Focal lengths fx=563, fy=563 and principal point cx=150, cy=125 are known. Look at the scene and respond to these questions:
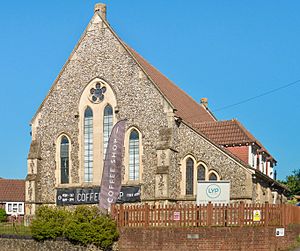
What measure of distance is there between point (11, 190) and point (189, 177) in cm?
3611

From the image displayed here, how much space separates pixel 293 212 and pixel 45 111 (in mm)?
20043

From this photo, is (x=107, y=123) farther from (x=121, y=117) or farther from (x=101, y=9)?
(x=101, y=9)

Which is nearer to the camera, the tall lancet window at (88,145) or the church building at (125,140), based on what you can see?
the church building at (125,140)

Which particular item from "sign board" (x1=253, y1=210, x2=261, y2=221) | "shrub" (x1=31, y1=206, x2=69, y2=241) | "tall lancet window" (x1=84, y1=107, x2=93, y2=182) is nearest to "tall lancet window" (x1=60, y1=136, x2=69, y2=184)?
"tall lancet window" (x1=84, y1=107, x2=93, y2=182)

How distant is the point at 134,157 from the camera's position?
3769cm

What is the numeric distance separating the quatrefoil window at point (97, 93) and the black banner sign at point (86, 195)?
20.3 feet

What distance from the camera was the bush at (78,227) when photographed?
27250 mm

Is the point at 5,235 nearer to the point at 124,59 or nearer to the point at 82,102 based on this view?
the point at 82,102

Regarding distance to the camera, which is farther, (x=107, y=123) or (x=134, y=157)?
(x=107, y=123)

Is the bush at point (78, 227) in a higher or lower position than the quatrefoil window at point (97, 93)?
lower

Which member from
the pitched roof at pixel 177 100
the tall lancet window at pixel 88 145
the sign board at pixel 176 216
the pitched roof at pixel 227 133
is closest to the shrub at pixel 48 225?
the sign board at pixel 176 216

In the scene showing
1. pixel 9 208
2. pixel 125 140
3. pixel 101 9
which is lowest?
pixel 9 208

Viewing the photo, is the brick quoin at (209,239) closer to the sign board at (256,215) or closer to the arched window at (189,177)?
the sign board at (256,215)

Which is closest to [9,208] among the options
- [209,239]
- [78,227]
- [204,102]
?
[204,102]
